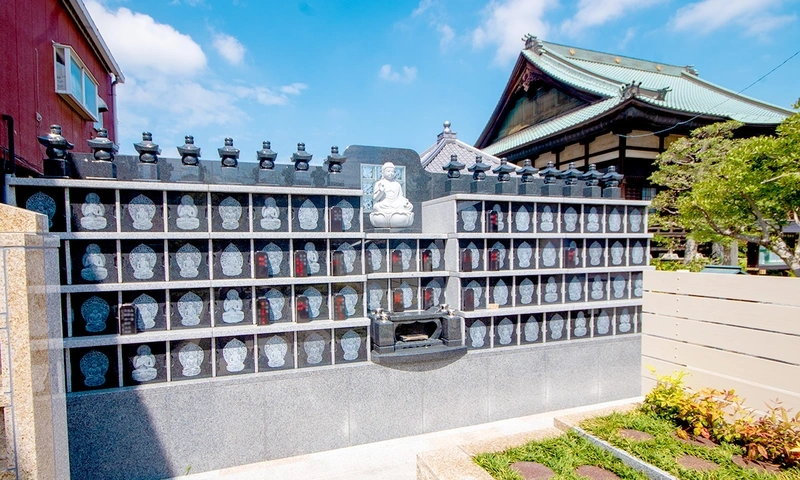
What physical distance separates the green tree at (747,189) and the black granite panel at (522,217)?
13.9 feet

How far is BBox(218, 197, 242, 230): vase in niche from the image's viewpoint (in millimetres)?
5074

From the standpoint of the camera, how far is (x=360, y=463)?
16.6 feet

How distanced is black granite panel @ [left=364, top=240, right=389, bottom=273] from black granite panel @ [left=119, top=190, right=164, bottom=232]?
275 cm

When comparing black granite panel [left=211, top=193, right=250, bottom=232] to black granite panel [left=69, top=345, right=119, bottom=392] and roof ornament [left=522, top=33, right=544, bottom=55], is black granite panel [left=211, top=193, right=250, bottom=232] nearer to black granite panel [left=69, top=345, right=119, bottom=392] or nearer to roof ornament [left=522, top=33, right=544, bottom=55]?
black granite panel [left=69, top=345, right=119, bottom=392]

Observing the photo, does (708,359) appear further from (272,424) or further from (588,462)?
(272,424)

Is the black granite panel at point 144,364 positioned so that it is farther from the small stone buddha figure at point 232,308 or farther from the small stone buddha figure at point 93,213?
the small stone buddha figure at point 93,213

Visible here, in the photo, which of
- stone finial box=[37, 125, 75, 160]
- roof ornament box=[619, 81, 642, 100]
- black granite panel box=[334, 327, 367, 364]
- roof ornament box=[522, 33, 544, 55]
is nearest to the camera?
stone finial box=[37, 125, 75, 160]

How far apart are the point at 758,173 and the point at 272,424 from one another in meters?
9.42

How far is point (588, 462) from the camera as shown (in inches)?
153

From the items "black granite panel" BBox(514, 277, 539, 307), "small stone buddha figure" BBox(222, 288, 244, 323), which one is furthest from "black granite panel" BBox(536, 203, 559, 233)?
"small stone buddha figure" BBox(222, 288, 244, 323)

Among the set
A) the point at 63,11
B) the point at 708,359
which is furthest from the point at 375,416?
the point at 63,11

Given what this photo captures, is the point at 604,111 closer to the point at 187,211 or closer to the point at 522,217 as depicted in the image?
the point at 522,217

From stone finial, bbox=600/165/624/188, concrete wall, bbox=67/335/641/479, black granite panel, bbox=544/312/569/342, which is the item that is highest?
stone finial, bbox=600/165/624/188

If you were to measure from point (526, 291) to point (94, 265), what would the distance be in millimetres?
6095
